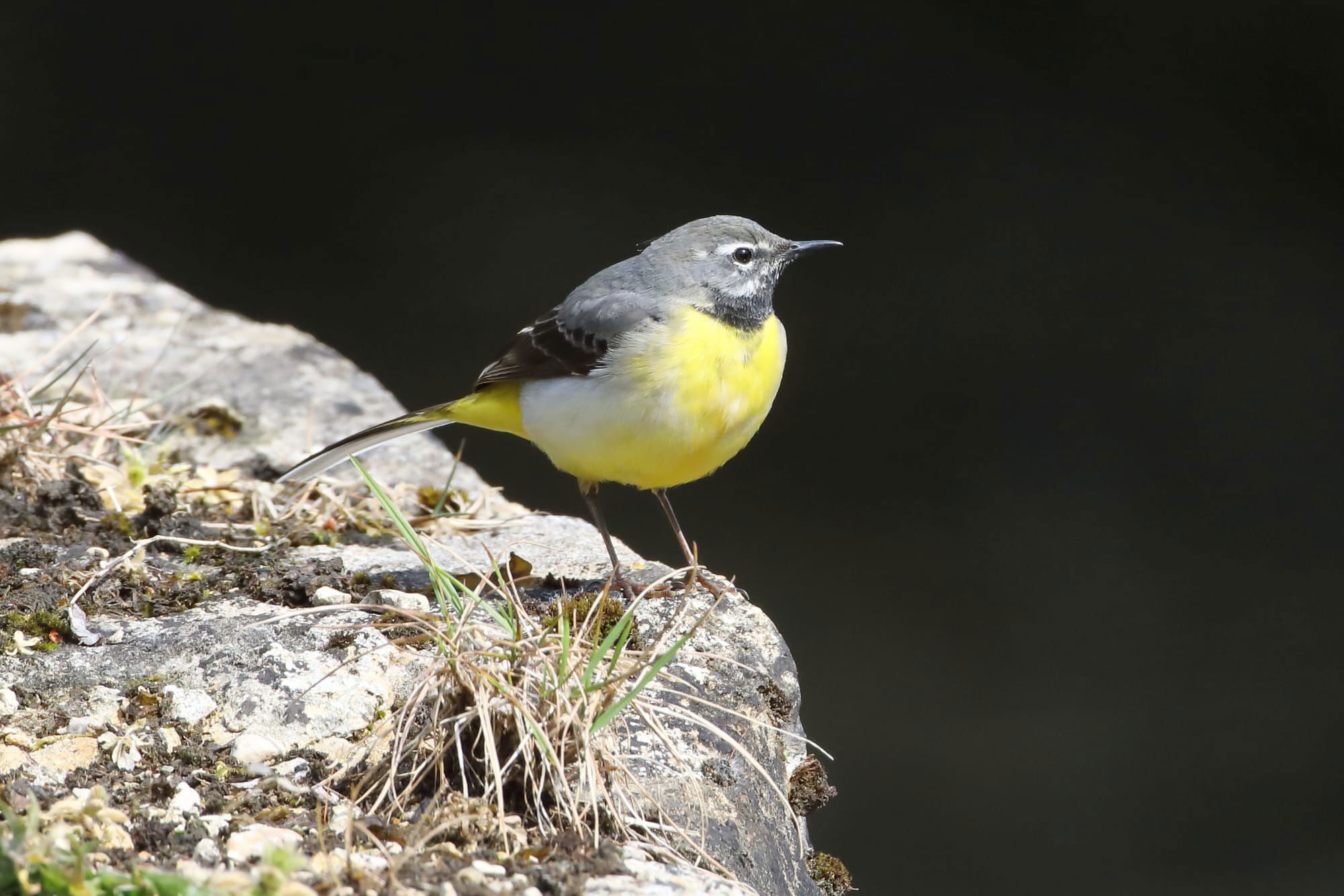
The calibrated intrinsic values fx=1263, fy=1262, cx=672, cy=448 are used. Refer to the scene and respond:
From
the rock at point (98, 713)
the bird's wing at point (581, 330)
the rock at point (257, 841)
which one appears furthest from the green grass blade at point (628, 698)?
the bird's wing at point (581, 330)

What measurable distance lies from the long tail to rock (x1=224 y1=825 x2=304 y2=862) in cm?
228

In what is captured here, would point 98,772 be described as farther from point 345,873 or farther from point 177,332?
point 177,332

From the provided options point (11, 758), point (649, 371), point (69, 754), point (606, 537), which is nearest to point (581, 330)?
point (649, 371)

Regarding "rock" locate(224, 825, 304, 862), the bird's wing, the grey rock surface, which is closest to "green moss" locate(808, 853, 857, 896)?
the grey rock surface

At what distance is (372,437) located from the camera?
200 inches

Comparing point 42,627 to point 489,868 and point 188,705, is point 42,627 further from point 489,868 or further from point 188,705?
point 489,868

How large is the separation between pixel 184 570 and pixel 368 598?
0.73 meters

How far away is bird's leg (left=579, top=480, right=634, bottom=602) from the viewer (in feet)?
14.3

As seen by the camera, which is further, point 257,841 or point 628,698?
point 628,698

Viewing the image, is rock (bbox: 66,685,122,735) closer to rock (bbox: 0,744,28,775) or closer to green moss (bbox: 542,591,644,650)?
rock (bbox: 0,744,28,775)

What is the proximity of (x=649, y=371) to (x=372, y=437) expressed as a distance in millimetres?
1338

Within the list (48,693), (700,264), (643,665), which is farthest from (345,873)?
(700,264)

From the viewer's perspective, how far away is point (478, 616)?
3.90 metres

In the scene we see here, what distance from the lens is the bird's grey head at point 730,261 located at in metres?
4.69
